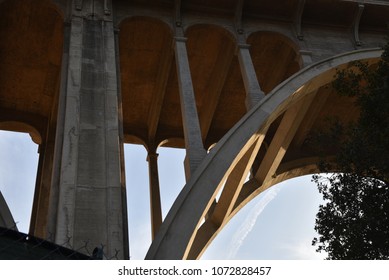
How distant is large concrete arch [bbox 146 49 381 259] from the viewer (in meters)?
12.4

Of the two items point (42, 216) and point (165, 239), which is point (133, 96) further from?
point (165, 239)

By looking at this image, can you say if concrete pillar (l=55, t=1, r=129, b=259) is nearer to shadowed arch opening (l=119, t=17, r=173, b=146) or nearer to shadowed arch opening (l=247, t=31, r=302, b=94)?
shadowed arch opening (l=119, t=17, r=173, b=146)

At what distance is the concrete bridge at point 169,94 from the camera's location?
12.6 meters

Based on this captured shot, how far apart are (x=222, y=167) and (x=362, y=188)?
11.3 ft

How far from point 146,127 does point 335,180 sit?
482 inches

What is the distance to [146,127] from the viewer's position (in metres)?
24.1

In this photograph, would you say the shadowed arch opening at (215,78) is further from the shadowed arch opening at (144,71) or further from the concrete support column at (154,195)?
the concrete support column at (154,195)

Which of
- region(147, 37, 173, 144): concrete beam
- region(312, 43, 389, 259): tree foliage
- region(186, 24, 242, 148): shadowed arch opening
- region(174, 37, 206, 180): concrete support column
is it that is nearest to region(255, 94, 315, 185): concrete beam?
region(186, 24, 242, 148): shadowed arch opening

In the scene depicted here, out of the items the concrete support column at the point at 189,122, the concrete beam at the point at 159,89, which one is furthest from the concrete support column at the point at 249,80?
the concrete beam at the point at 159,89

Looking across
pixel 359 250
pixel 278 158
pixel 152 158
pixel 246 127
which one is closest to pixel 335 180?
pixel 359 250

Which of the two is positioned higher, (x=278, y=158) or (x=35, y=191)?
(x=278, y=158)

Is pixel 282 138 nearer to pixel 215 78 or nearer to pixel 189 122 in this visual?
pixel 215 78

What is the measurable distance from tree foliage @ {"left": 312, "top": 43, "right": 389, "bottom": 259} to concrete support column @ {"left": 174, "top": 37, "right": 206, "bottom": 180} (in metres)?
3.06

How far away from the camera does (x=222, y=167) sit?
14.1 meters
